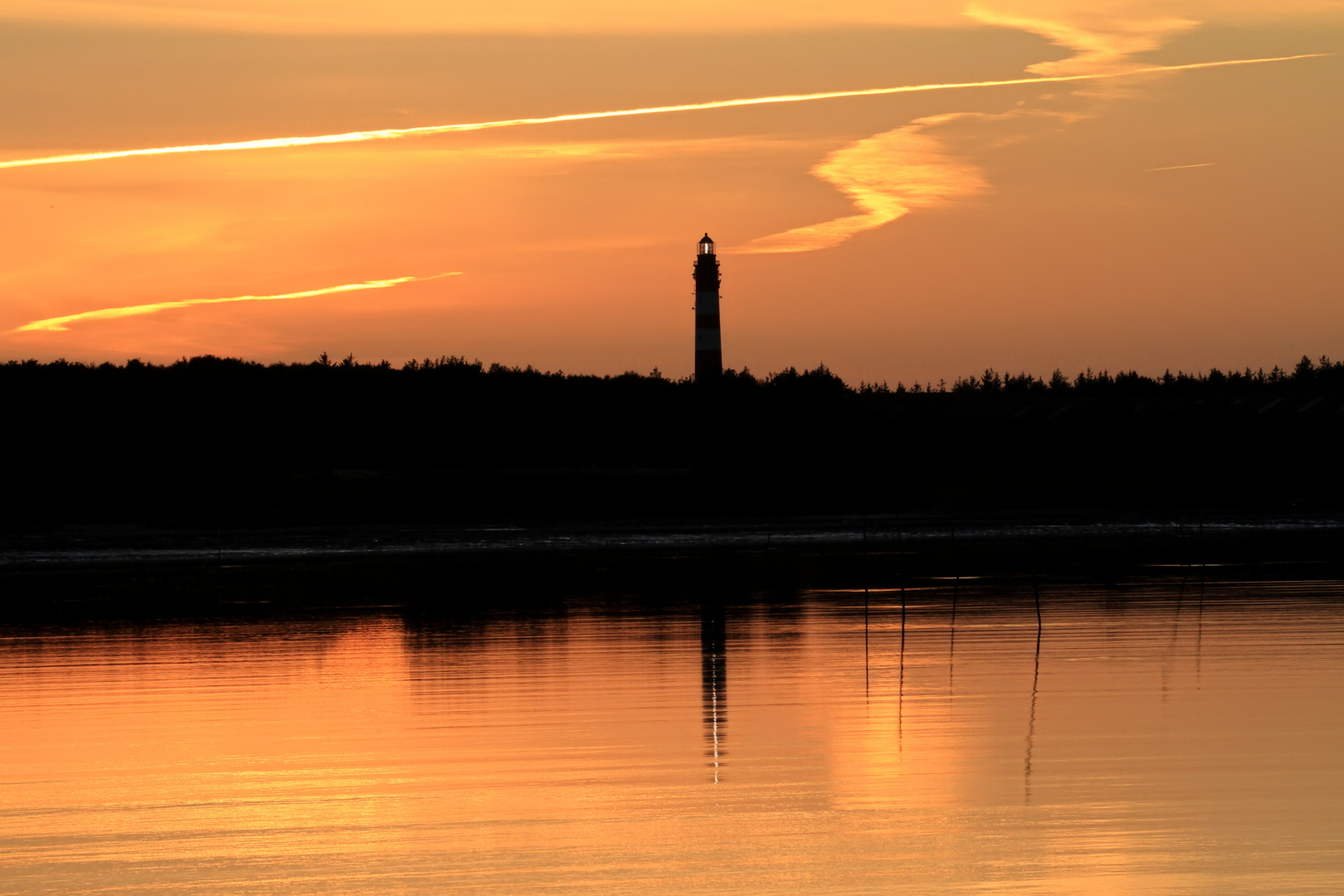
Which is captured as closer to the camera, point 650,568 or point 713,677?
point 713,677

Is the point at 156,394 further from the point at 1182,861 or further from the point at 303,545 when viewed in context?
the point at 1182,861

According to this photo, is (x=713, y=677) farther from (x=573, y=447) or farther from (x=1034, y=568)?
(x=573, y=447)

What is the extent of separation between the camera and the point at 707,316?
289 ft

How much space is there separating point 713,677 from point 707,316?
223 feet

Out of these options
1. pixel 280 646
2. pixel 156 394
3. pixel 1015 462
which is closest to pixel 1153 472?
pixel 1015 462

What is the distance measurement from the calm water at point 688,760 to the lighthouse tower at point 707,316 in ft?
201

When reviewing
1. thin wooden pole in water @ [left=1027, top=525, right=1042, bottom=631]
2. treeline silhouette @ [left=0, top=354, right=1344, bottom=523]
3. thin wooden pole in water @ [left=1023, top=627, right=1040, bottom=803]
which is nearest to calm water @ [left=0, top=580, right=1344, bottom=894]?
thin wooden pole in water @ [left=1023, top=627, right=1040, bottom=803]

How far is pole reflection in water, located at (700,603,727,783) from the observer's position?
16181 mm

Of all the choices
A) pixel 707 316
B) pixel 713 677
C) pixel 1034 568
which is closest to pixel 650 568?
pixel 1034 568

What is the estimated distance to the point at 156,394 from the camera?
82500 mm

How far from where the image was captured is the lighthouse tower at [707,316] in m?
86.9

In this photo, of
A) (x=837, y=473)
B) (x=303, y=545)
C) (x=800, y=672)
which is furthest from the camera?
(x=837, y=473)

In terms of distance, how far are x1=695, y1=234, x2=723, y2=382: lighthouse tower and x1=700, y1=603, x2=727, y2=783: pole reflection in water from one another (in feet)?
188

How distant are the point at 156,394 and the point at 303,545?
114ft
